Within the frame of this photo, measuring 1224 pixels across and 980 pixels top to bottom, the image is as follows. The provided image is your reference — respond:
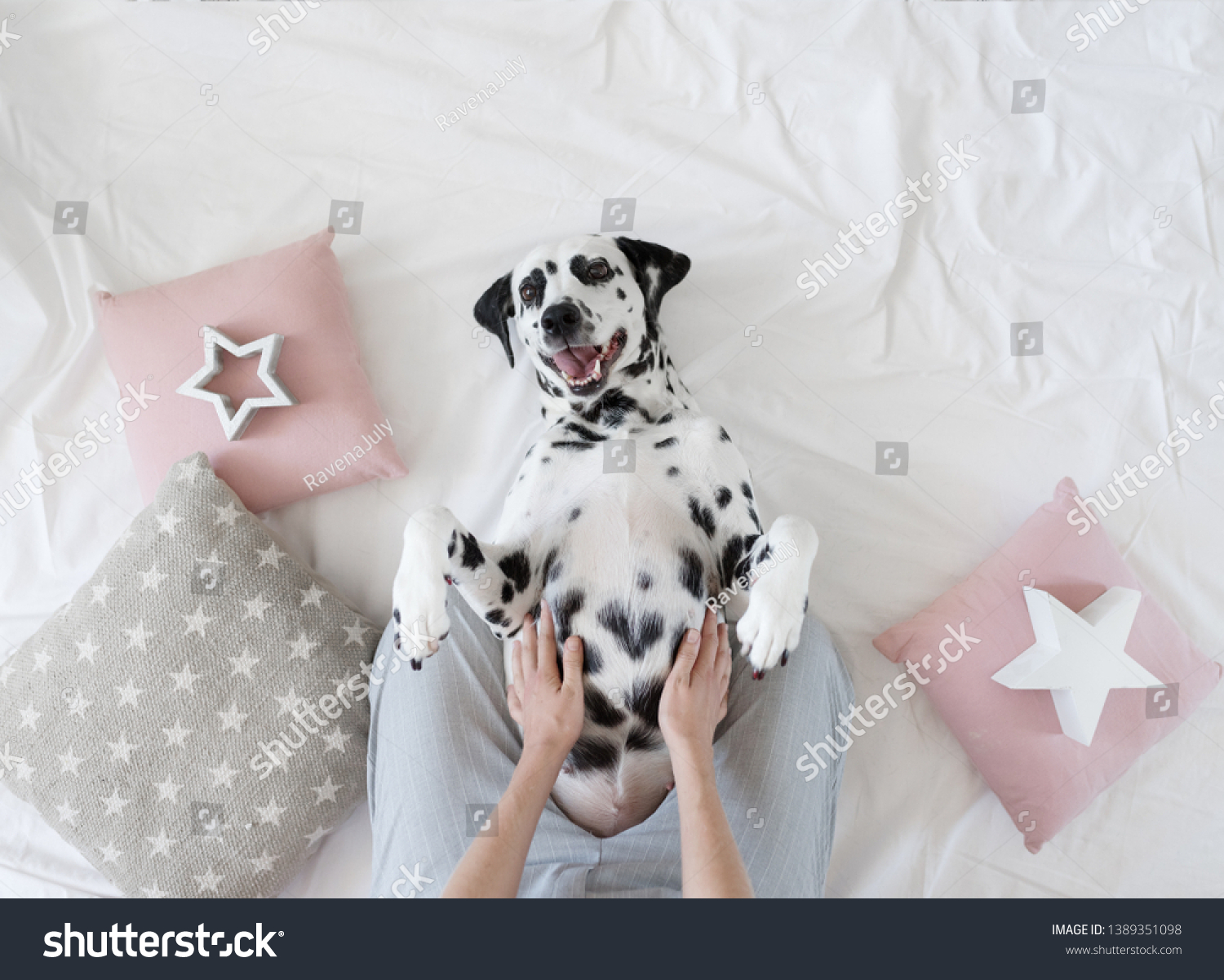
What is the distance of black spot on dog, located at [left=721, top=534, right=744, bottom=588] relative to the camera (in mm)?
2027

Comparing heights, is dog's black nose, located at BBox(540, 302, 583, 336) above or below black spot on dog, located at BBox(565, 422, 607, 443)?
above

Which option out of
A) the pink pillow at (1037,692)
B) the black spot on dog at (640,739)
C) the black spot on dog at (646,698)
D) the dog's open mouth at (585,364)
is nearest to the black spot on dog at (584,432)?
the dog's open mouth at (585,364)

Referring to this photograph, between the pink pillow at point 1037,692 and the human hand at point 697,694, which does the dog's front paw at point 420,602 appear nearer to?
the human hand at point 697,694

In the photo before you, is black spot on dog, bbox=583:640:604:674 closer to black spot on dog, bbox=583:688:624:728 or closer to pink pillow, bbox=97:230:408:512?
black spot on dog, bbox=583:688:624:728

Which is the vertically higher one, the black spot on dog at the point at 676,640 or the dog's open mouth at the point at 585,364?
the dog's open mouth at the point at 585,364

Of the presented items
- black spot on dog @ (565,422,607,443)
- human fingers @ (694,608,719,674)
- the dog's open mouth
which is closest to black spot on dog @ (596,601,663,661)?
human fingers @ (694,608,719,674)

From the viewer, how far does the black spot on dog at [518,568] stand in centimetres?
205

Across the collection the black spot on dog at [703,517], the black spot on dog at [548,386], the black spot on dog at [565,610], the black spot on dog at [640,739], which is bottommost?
the black spot on dog at [640,739]

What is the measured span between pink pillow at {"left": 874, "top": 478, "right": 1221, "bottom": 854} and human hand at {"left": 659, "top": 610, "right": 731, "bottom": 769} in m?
0.59

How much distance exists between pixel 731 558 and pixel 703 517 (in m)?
0.12

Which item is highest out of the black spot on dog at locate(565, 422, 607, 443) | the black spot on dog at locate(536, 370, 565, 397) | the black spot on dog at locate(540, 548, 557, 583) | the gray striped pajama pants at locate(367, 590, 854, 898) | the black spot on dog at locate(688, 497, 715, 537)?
the black spot on dog at locate(536, 370, 565, 397)

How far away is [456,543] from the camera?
6.23 feet

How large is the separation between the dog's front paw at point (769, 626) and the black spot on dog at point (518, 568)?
0.57 metres
